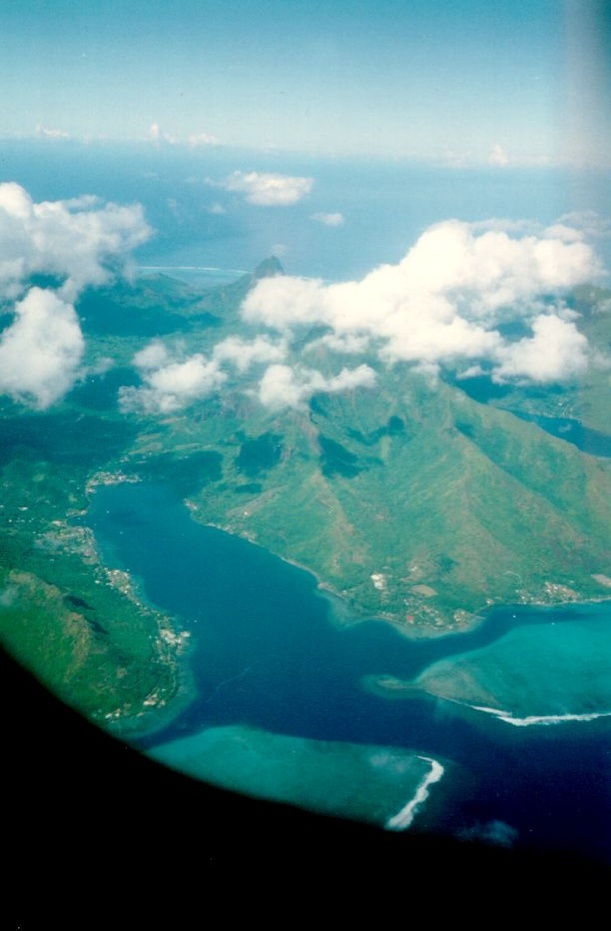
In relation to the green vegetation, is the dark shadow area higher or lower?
higher

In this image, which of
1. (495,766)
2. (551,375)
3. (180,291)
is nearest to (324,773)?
(495,766)

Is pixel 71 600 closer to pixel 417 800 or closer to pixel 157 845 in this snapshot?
pixel 417 800

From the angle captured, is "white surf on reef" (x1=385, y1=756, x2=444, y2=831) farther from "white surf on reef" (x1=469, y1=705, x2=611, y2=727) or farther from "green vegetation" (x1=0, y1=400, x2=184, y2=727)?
"green vegetation" (x1=0, y1=400, x2=184, y2=727)

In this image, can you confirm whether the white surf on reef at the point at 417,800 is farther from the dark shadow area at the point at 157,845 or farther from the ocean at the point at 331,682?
the dark shadow area at the point at 157,845

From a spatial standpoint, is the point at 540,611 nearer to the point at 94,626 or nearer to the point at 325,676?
the point at 325,676

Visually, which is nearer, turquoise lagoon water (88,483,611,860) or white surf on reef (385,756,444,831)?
white surf on reef (385,756,444,831)

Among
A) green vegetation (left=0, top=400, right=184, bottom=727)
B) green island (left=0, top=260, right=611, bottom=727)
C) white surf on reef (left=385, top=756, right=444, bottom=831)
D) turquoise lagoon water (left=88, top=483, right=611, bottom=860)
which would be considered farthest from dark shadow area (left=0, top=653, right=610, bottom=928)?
green island (left=0, top=260, right=611, bottom=727)
